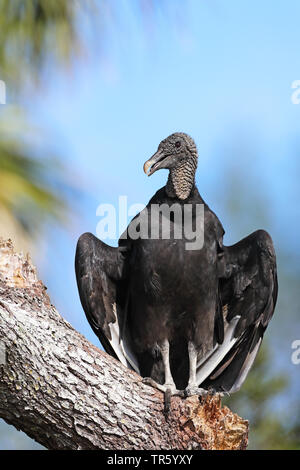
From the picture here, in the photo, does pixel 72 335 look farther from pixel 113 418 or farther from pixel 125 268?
pixel 125 268

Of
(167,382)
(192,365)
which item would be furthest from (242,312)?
(167,382)

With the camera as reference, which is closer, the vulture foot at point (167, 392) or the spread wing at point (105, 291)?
the vulture foot at point (167, 392)

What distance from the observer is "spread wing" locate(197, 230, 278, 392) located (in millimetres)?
4977

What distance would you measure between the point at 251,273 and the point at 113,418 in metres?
1.42

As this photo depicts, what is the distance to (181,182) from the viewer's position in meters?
4.95

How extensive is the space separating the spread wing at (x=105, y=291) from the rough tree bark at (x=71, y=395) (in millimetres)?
740

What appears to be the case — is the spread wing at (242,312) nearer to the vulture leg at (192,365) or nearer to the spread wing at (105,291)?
the vulture leg at (192,365)

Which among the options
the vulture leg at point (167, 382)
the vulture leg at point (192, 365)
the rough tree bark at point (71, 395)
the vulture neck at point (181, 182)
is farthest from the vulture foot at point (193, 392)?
the vulture neck at point (181, 182)

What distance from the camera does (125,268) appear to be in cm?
502

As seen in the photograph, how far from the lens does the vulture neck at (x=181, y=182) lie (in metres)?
4.93

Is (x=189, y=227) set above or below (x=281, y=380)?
above

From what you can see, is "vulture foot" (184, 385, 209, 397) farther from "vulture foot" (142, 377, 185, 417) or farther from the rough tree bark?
the rough tree bark

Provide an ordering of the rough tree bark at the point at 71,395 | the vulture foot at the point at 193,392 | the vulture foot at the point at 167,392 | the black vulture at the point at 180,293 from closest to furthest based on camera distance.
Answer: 1. the rough tree bark at the point at 71,395
2. the vulture foot at the point at 167,392
3. the vulture foot at the point at 193,392
4. the black vulture at the point at 180,293
